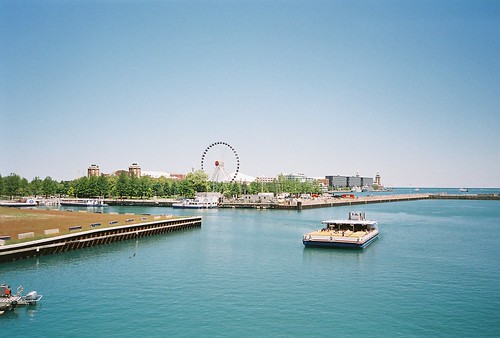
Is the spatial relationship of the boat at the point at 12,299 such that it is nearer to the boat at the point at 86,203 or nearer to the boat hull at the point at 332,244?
the boat hull at the point at 332,244

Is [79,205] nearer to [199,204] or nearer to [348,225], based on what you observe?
[199,204]

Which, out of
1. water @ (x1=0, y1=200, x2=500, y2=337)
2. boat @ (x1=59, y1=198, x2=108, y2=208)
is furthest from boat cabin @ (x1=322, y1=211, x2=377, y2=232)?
boat @ (x1=59, y1=198, x2=108, y2=208)

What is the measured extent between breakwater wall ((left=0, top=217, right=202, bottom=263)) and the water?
→ 167cm

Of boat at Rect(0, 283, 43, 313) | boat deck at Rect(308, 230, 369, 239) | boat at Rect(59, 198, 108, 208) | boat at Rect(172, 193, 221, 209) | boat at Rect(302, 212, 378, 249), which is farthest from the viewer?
boat at Rect(59, 198, 108, 208)

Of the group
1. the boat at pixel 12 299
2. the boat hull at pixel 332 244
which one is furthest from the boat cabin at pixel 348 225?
the boat at pixel 12 299

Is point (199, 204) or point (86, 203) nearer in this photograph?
point (199, 204)

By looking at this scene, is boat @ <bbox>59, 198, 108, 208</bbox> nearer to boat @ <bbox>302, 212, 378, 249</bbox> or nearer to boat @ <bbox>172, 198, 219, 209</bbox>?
boat @ <bbox>172, 198, 219, 209</bbox>

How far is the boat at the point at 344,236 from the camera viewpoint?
71.2m

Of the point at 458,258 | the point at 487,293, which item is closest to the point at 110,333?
the point at 487,293

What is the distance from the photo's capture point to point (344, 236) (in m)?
73.8

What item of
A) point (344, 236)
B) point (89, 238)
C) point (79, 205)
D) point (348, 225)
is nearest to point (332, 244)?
point (344, 236)

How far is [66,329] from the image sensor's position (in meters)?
33.2

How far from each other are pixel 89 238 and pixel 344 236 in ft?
141

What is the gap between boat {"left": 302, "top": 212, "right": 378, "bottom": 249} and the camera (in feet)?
234
